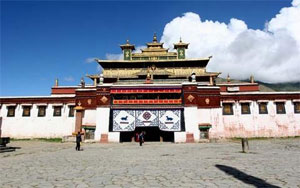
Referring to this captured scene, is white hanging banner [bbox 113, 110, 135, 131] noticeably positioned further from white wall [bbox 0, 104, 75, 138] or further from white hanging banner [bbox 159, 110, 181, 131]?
white wall [bbox 0, 104, 75, 138]

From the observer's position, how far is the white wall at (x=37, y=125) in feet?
84.9

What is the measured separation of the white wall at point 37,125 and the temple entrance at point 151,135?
6.34 m

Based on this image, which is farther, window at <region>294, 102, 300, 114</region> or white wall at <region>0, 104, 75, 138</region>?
white wall at <region>0, 104, 75, 138</region>

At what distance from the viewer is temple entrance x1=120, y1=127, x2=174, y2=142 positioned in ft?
78.9

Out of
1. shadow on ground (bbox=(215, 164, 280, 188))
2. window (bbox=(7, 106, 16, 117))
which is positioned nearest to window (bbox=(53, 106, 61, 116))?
window (bbox=(7, 106, 16, 117))

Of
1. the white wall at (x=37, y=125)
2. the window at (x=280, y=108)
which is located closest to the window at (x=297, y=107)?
the window at (x=280, y=108)

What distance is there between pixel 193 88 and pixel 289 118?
10.8 meters

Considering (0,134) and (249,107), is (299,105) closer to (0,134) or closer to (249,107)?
(249,107)

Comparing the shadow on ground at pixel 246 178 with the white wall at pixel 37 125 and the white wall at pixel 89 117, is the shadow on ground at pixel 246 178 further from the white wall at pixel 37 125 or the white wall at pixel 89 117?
the white wall at pixel 37 125

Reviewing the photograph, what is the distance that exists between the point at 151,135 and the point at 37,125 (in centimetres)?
1323

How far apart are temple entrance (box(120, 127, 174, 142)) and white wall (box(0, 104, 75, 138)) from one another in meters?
6.34

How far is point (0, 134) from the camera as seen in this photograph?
2634cm

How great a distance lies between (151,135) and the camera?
24797 mm

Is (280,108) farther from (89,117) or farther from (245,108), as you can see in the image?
(89,117)
